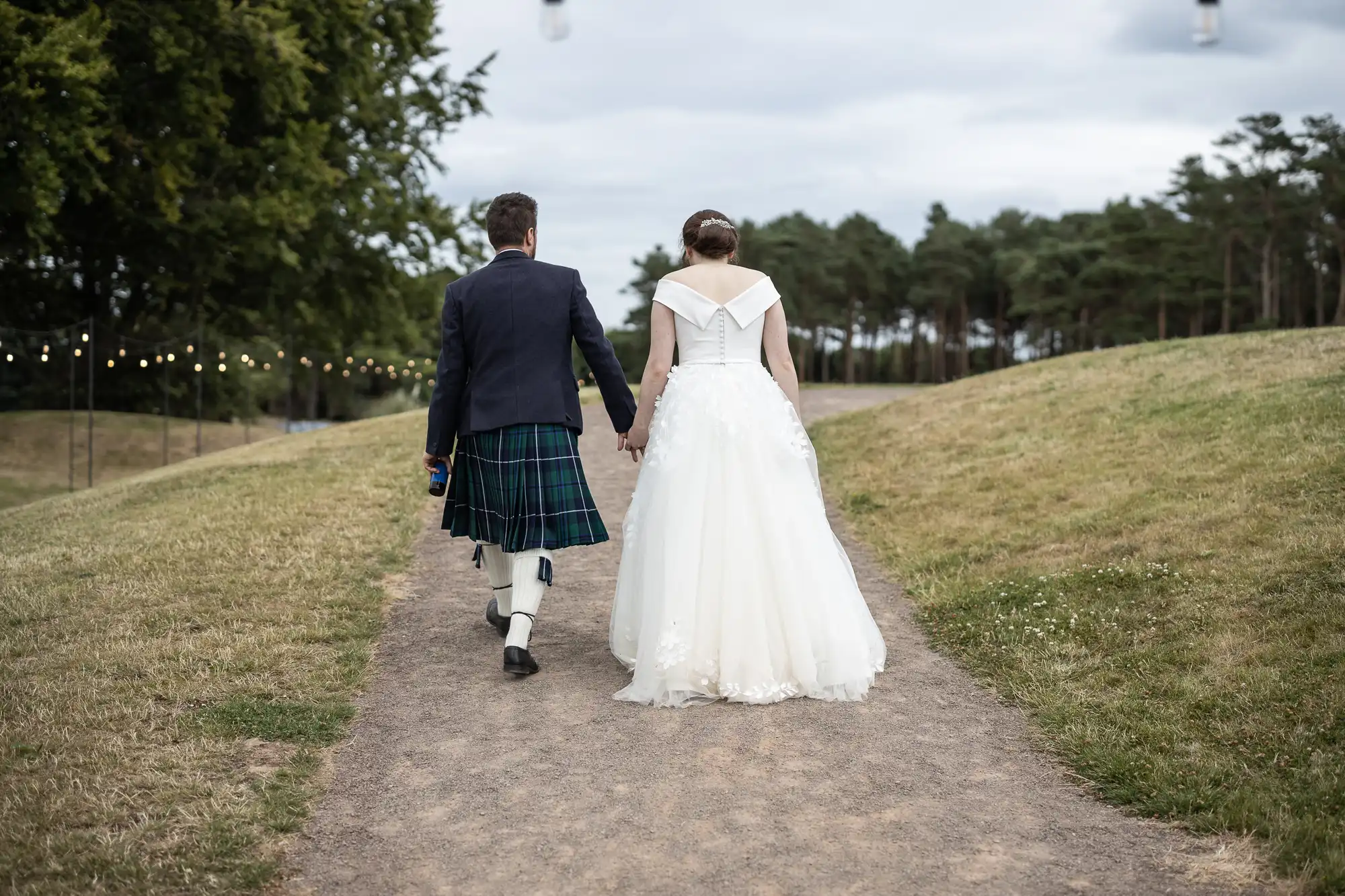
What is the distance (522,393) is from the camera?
574 cm

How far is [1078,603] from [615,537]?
4.07 metres

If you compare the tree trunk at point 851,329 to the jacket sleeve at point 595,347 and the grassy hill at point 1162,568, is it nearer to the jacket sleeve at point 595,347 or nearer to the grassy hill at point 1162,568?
the grassy hill at point 1162,568

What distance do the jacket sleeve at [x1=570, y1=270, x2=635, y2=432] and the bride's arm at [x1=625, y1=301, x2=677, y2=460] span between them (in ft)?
0.27

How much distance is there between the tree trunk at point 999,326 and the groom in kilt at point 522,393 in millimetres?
53701

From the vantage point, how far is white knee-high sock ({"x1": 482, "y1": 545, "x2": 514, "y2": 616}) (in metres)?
6.18

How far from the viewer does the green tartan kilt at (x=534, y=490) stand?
5.78 m

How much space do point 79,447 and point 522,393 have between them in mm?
18017

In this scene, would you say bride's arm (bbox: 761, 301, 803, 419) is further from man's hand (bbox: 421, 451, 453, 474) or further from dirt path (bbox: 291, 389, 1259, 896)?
man's hand (bbox: 421, 451, 453, 474)

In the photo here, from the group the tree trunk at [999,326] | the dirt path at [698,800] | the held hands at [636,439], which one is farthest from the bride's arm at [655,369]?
the tree trunk at [999,326]

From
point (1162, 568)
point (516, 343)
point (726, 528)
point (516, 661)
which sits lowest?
point (516, 661)

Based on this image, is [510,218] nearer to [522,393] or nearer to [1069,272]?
[522,393]

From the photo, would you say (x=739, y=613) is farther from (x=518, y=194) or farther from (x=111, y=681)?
(x=111, y=681)

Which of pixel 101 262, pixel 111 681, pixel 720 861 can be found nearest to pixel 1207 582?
pixel 720 861

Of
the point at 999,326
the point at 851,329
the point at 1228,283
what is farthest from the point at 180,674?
the point at 999,326
